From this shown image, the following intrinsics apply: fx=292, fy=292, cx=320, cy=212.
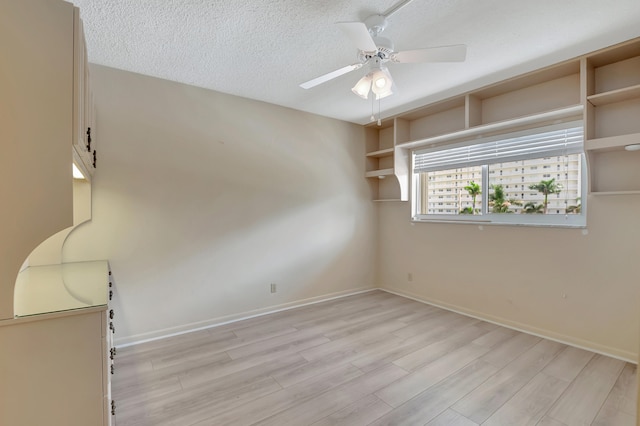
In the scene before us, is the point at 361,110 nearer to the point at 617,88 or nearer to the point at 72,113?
the point at 617,88

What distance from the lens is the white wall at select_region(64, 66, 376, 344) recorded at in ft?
9.21

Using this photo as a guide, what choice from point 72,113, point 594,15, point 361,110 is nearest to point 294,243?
point 361,110

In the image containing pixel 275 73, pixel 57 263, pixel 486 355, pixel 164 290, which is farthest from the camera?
pixel 164 290

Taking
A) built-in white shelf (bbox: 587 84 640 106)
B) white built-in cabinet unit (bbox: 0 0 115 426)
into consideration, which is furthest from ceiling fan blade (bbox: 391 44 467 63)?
white built-in cabinet unit (bbox: 0 0 115 426)


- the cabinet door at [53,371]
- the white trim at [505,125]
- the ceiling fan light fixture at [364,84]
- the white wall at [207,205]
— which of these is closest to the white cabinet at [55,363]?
the cabinet door at [53,371]

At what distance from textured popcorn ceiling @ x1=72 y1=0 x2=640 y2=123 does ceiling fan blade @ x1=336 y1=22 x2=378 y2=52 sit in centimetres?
29

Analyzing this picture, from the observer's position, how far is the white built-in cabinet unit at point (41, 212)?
1178 mm

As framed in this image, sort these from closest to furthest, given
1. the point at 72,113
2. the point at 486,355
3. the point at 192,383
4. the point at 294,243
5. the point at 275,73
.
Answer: the point at 72,113 < the point at 192,383 < the point at 486,355 < the point at 275,73 < the point at 294,243

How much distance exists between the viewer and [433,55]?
190cm

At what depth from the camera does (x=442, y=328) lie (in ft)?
10.6

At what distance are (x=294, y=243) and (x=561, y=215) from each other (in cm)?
300

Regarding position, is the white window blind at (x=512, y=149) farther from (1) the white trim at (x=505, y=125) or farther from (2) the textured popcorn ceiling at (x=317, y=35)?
(2) the textured popcorn ceiling at (x=317, y=35)

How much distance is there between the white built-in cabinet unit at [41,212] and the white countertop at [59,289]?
0.05 feet

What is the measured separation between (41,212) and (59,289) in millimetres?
651
